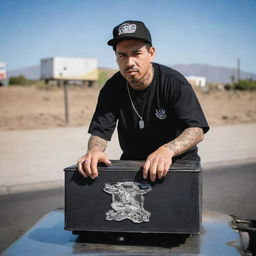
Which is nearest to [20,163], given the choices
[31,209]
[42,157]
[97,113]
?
[42,157]

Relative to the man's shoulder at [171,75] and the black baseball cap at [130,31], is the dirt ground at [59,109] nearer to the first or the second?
the man's shoulder at [171,75]

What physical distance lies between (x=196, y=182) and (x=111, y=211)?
42cm

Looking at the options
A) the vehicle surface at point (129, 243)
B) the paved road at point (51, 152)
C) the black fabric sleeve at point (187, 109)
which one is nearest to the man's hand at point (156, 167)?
the vehicle surface at point (129, 243)

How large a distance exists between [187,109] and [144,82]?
13.3 inches

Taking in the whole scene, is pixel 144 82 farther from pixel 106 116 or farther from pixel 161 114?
pixel 106 116

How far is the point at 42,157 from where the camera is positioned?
962cm

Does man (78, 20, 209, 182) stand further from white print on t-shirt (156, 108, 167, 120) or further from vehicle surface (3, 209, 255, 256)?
vehicle surface (3, 209, 255, 256)

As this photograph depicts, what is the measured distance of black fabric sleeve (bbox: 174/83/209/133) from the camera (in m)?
2.50

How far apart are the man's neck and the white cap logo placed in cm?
31

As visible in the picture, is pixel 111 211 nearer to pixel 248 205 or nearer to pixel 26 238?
pixel 26 238

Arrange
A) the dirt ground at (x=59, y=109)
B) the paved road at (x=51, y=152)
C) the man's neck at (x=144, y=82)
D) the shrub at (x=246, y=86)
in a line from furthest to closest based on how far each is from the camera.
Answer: the shrub at (x=246, y=86), the dirt ground at (x=59, y=109), the paved road at (x=51, y=152), the man's neck at (x=144, y=82)

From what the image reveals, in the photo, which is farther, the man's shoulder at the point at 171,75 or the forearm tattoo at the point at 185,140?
the man's shoulder at the point at 171,75

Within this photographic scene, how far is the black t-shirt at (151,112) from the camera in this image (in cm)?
256

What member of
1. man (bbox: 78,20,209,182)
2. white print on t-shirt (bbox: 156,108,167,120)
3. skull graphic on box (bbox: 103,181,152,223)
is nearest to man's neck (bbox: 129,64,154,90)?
man (bbox: 78,20,209,182)
